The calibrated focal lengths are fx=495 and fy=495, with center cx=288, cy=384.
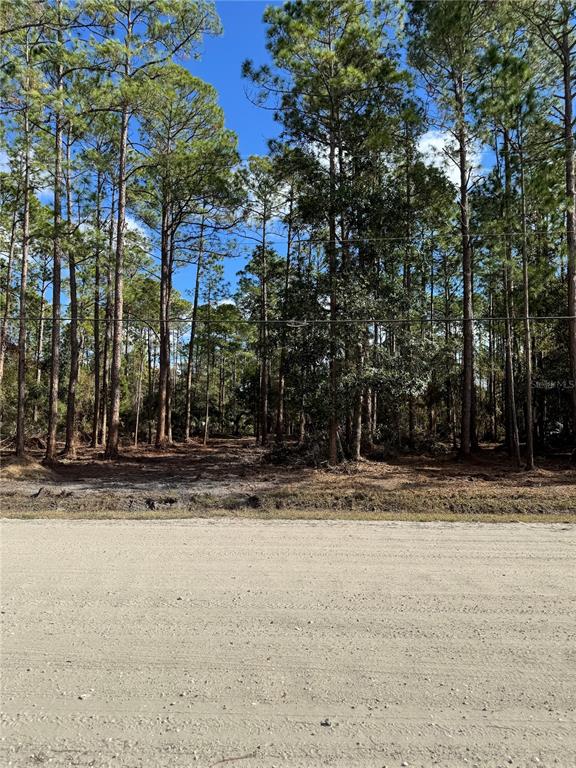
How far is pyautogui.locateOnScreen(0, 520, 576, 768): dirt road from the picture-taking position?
8.48ft

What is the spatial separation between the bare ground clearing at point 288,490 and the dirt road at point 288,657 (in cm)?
343

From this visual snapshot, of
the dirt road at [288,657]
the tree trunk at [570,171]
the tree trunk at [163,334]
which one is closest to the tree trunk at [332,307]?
the tree trunk at [570,171]

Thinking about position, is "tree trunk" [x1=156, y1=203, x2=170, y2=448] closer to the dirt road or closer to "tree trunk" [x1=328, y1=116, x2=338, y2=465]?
"tree trunk" [x1=328, y1=116, x2=338, y2=465]

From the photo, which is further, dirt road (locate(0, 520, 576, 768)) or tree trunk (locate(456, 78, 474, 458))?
tree trunk (locate(456, 78, 474, 458))

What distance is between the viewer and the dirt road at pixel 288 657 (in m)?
2.58

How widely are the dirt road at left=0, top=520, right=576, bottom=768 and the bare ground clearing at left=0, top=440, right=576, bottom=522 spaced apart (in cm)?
343

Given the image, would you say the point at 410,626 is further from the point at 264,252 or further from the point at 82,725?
the point at 264,252

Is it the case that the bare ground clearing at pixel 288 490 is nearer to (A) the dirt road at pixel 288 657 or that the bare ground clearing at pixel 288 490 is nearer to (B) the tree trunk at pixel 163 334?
(A) the dirt road at pixel 288 657

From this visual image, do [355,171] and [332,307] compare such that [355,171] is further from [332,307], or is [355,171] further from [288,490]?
[288,490]

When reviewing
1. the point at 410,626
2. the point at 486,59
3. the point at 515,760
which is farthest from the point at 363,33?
the point at 515,760

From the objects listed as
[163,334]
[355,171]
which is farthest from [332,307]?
[163,334]

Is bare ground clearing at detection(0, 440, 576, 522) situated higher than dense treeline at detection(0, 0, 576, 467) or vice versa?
dense treeline at detection(0, 0, 576, 467)

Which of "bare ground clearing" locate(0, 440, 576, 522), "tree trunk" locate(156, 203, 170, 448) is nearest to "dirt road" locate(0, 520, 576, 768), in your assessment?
"bare ground clearing" locate(0, 440, 576, 522)

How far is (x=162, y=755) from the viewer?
98.2 inches
